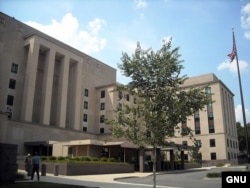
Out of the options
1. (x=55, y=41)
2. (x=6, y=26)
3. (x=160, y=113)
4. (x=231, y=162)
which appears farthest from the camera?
(x=231, y=162)

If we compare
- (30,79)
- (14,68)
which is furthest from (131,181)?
(14,68)

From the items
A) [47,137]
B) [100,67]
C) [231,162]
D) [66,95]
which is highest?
[100,67]

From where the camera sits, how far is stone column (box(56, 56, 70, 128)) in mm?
58403

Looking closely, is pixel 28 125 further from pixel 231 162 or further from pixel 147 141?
pixel 231 162

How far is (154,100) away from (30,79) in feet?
145

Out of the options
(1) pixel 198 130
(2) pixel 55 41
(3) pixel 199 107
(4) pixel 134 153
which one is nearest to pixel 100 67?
(2) pixel 55 41

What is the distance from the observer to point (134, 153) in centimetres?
4316

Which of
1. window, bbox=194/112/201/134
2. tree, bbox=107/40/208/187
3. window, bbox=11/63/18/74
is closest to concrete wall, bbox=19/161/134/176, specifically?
tree, bbox=107/40/208/187

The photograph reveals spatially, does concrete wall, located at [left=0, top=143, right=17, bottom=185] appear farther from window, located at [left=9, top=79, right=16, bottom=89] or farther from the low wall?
window, located at [left=9, top=79, right=16, bottom=89]

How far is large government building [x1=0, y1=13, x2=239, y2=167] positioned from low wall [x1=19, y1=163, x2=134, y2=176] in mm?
5326

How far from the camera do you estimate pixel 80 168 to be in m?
29.1

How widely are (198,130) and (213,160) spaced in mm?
9336

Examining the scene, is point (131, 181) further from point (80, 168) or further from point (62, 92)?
point (62, 92)

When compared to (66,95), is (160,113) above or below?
below
